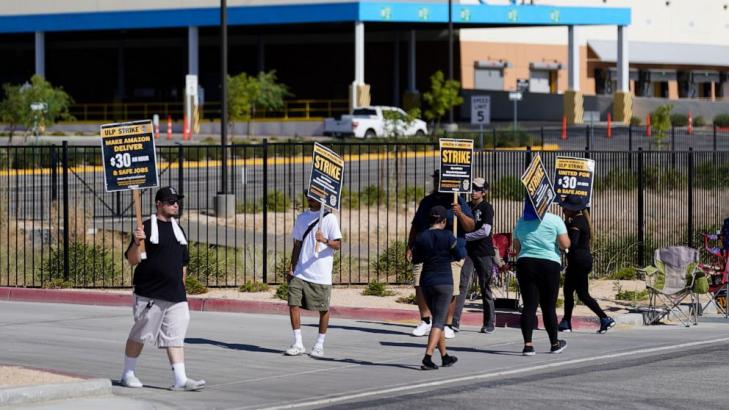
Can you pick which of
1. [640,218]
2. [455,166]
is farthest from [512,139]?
[455,166]

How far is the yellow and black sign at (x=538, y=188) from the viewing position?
15555mm

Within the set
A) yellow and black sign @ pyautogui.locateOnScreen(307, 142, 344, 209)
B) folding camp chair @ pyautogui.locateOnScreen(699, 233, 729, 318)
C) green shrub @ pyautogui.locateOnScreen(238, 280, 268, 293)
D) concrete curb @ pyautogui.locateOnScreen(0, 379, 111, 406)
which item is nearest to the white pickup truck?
green shrub @ pyautogui.locateOnScreen(238, 280, 268, 293)

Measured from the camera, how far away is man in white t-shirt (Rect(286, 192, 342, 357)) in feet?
47.5

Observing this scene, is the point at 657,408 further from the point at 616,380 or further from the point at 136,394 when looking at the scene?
the point at 136,394

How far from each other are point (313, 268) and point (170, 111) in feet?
201

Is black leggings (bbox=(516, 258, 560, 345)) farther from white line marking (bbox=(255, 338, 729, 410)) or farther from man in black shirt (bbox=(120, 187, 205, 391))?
man in black shirt (bbox=(120, 187, 205, 391))

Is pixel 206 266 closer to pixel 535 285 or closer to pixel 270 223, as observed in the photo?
pixel 270 223

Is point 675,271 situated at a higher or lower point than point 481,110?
lower

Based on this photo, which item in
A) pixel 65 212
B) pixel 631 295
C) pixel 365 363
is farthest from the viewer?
pixel 65 212

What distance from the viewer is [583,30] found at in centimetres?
7756

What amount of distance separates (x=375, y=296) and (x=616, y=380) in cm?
750

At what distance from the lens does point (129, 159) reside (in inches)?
590

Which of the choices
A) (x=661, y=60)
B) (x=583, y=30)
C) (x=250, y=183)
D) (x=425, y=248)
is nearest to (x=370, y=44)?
(x=583, y=30)

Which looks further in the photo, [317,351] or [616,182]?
[616,182]
